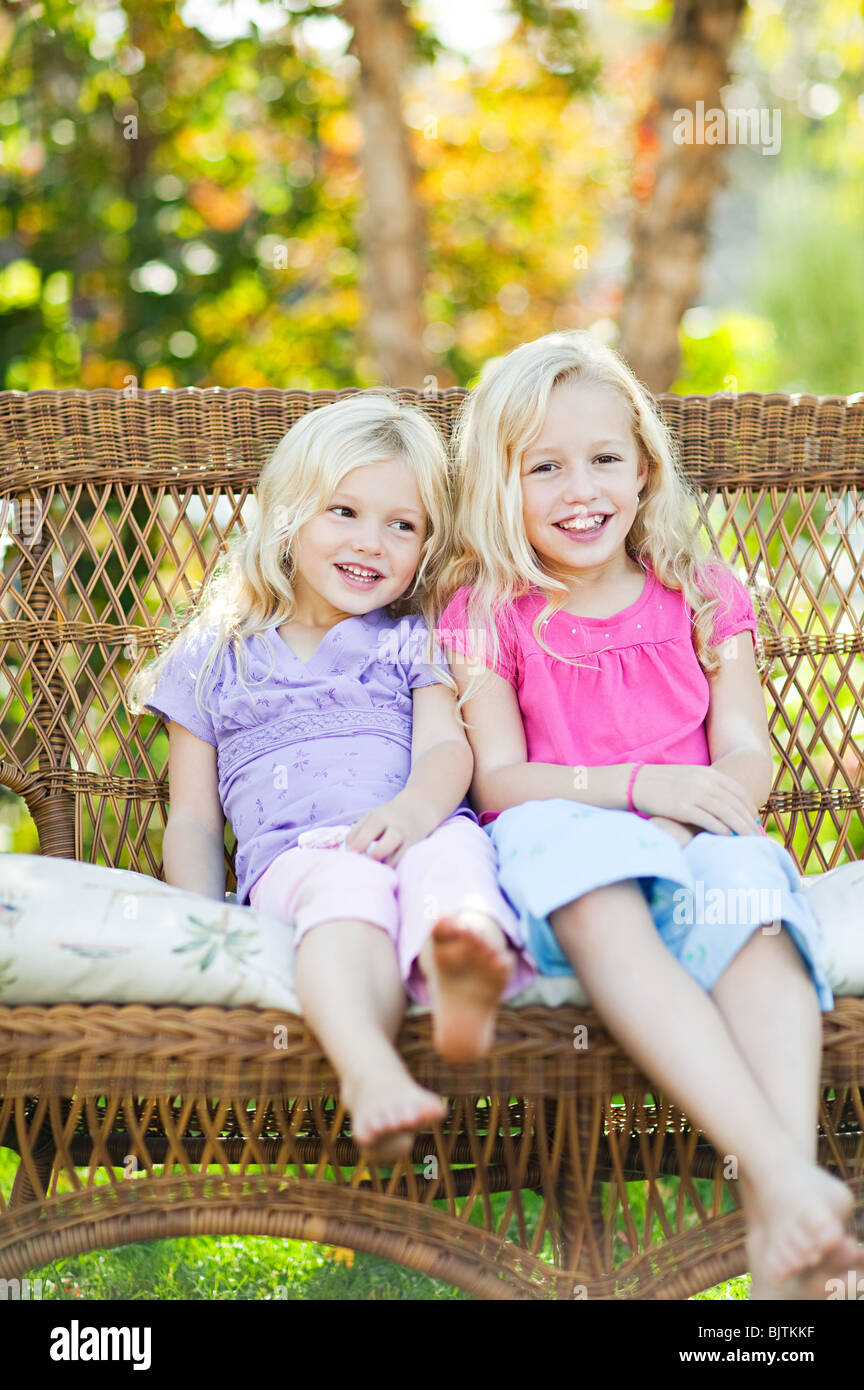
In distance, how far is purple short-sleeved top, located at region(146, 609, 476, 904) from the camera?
71.2 inches

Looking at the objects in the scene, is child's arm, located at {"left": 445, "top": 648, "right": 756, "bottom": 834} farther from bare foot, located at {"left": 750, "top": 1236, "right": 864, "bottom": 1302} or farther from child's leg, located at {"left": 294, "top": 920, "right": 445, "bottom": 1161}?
bare foot, located at {"left": 750, "top": 1236, "right": 864, "bottom": 1302}

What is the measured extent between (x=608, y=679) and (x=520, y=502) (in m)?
0.29

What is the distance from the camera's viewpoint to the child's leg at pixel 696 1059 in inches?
45.7

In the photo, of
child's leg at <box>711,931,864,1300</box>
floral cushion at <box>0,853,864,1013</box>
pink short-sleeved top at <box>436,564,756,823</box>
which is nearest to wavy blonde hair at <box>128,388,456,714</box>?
pink short-sleeved top at <box>436,564,756,823</box>

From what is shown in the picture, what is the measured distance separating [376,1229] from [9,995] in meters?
0.46

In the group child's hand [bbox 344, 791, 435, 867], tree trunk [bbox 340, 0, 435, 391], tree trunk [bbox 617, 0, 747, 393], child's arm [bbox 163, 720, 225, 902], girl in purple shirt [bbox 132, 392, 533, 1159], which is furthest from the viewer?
tree trunk [bbox 340, 0, 435, 391]

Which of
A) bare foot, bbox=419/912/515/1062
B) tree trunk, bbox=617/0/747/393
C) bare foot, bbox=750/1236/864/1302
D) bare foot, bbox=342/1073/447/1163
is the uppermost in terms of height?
tree trunk, bbox=617/0/747/393

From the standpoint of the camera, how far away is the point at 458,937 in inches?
46.8

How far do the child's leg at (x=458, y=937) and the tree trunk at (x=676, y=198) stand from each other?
7.39 feet

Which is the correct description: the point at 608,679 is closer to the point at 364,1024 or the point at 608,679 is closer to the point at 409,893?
the point at 409,893

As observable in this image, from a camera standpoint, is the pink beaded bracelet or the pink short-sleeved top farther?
the pink short-sleeved top

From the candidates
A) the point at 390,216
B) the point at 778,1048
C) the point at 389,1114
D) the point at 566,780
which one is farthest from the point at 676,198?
the point at 389,1114

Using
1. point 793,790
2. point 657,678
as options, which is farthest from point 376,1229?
point 793,790

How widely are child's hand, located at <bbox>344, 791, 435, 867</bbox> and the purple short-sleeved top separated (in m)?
0.10
